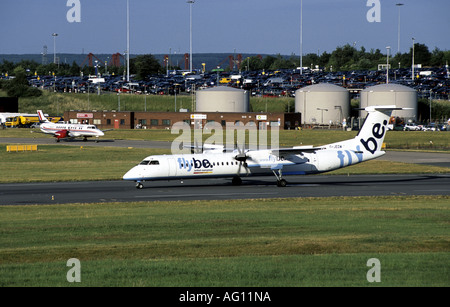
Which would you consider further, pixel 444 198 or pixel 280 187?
pixel 280 187

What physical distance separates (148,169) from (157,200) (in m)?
5.17

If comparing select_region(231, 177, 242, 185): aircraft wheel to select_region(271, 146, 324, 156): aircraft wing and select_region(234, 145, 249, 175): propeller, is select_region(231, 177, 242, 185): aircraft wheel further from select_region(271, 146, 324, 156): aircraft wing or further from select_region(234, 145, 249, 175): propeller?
select_region(271, 146, 324, 156): aircraft wing

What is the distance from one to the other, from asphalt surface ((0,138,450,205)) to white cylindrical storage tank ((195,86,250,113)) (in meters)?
87.2

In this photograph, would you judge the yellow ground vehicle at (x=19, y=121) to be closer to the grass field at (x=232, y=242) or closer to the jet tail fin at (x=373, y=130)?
the jet tail fin at (x=373, y=130)

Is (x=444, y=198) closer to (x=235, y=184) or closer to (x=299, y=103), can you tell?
(x=235, y=184)

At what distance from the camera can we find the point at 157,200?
40906 mm

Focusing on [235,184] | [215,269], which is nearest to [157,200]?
Answer: [235,184]

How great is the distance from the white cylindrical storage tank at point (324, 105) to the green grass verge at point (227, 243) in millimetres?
102699

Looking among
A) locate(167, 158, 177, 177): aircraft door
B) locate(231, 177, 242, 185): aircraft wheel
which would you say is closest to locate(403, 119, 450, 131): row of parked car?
locate(231, 177, 242, 185): aircraft wheel

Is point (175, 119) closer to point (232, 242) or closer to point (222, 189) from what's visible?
point (222, 189)

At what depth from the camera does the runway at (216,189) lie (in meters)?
42.6

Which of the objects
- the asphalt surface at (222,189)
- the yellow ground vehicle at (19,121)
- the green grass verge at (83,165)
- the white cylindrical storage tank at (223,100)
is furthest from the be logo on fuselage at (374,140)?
the yellow ground vehicle at (19,121)

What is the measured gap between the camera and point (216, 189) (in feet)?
156
